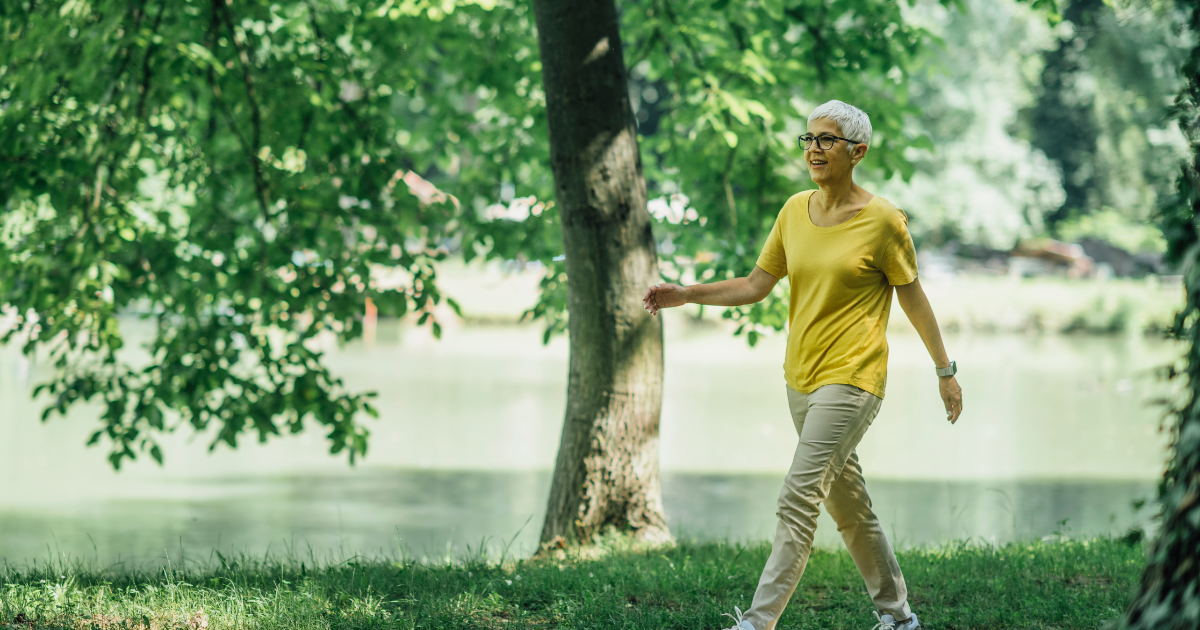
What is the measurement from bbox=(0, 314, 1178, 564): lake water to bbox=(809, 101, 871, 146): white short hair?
251 cm

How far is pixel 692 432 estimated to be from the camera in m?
14.4

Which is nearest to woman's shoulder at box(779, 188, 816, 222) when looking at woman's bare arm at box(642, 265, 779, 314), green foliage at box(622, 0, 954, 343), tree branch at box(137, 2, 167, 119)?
woman's bare arm at box(642, 265, 779, 314)

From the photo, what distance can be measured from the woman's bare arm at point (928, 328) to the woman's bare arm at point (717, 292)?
0.51m

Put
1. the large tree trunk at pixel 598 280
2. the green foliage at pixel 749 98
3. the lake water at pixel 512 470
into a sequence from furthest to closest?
the lake water at pixel 512 470, the green foliage at pixel 749 98, the large tree trunk at pixel 598 280

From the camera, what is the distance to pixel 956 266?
46781mm

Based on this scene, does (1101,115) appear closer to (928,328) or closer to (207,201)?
(207,201)

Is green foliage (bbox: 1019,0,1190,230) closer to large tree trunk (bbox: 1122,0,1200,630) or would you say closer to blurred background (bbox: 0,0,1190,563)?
blurred background (bbox: 0,0,1190,563)

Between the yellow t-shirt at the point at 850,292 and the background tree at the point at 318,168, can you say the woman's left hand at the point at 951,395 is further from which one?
the background tree at the point at 318,168

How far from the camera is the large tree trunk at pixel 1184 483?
231cm

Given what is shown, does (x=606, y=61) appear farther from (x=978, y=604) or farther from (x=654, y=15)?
(x=978, y=604)

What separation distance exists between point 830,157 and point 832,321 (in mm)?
560

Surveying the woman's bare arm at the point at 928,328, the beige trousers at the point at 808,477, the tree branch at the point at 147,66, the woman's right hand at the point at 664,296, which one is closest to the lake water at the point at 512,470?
the woman's right hand at the point at 664,296

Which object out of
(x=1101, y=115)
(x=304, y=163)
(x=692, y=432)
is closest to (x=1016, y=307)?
(x=1101, y=115)

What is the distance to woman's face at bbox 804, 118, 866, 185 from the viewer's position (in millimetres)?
3785
